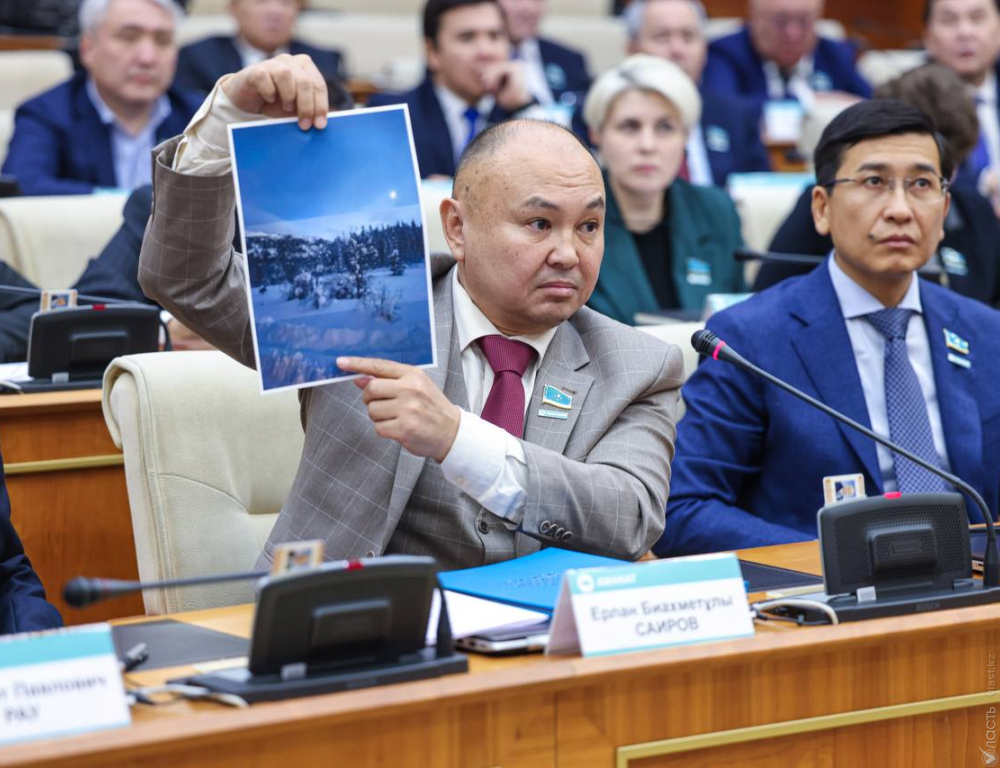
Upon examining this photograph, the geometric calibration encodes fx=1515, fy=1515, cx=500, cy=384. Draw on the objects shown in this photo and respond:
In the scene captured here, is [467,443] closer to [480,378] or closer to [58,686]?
[480,378]

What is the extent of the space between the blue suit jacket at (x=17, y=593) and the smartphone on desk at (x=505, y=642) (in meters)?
0.54

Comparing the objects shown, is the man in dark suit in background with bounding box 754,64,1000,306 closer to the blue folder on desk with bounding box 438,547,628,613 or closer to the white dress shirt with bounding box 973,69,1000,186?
the blue folder on desk with bounding box 438,547,628,613

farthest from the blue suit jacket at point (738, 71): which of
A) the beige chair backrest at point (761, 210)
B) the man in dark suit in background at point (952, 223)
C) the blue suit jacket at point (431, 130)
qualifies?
the man in dark suit in background at point (952, 223)

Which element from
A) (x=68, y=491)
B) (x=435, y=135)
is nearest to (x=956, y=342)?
(x=68, y=491)

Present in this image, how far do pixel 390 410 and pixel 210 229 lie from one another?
34cm

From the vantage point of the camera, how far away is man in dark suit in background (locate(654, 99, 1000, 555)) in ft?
8.43

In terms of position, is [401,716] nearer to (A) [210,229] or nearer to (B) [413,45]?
(A) [210,229]

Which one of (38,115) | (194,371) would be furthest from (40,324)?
(38,115)

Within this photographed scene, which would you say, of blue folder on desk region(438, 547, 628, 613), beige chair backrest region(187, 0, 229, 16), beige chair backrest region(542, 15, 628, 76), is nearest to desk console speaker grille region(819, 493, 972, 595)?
blue folder on desk region(438, 547, 628, 613)

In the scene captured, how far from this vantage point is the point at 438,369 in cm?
204

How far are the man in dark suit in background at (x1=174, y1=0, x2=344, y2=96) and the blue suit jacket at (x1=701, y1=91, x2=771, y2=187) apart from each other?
150 cm

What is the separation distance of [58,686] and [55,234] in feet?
9.49

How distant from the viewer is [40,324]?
2990 mm

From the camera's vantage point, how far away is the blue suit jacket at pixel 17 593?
1825 millimetres
